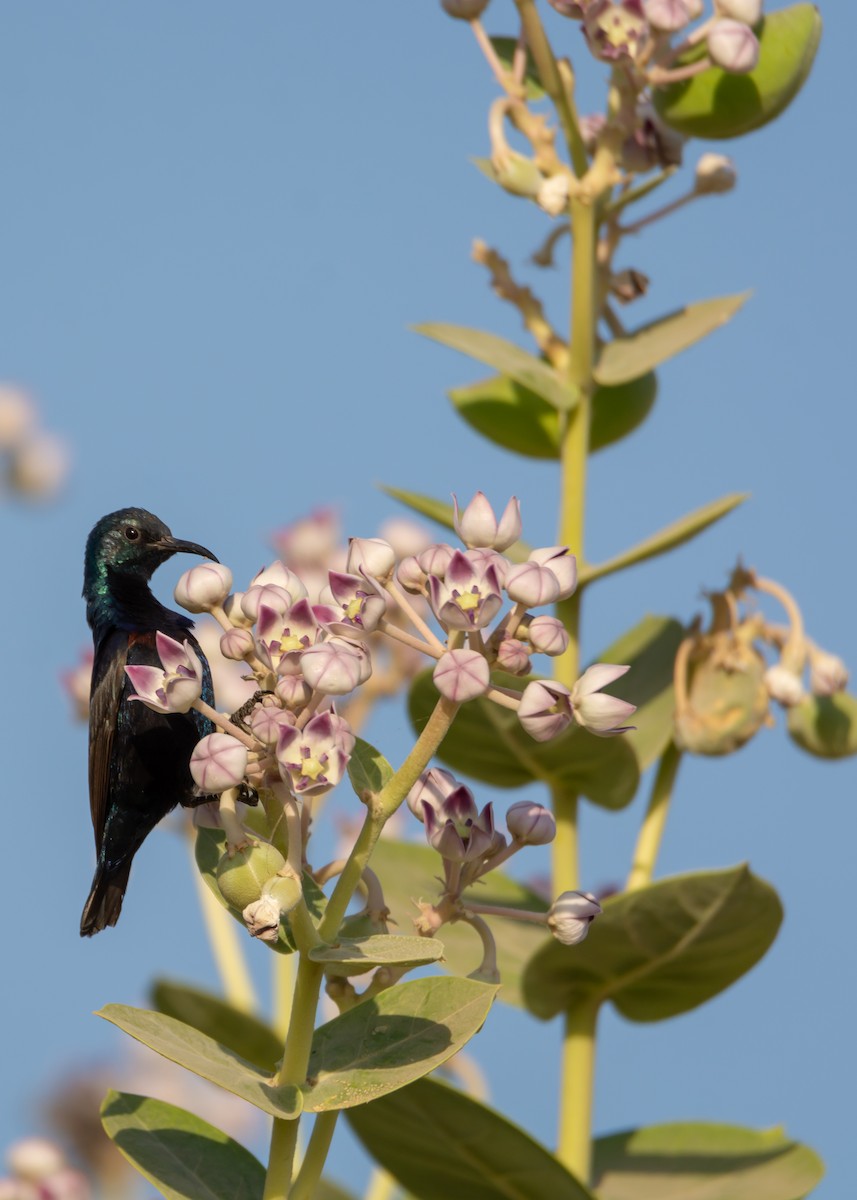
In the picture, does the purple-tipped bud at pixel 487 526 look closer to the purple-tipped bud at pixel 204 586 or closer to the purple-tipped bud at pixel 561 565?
the purple-tipped bud at pixel 561 565

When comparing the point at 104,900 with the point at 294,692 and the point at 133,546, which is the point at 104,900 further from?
the point at 294,692

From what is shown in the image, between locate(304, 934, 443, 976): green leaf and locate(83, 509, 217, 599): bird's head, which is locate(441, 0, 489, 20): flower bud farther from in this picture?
locate(304, 934, 443, 976): green leaf

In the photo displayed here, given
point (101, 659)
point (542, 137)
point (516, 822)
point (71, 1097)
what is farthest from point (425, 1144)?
point (71, 1097)

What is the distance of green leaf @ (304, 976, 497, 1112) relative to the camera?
226 cm

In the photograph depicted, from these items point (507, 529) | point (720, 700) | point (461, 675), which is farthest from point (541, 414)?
point (461, 675)

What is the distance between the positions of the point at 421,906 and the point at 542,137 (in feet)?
6.21

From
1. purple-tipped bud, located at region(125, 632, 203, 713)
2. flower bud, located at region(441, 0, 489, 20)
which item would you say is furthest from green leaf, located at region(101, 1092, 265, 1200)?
flower bud, located at region(441, 0, 489, 20)

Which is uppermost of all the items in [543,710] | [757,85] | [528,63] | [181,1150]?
[528,63]

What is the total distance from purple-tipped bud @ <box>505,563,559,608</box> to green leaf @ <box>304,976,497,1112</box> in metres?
0.50

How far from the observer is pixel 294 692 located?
7.56 feet

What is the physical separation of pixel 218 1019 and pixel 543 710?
1.73 metres

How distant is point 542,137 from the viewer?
3.76 metres

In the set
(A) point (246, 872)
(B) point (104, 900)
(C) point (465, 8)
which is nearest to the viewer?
(A) point (246, 872)

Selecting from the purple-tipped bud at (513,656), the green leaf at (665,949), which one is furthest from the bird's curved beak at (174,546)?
the purple-tipped bud at (513,656)
